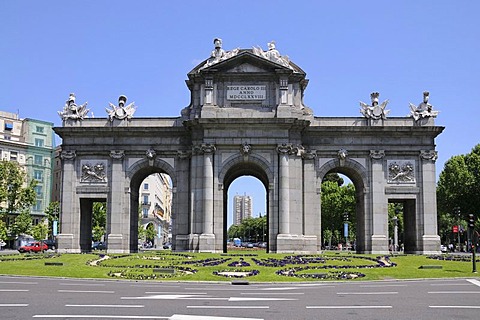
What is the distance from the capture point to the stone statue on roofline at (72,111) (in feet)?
226

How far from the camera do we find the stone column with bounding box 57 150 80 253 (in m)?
67.1

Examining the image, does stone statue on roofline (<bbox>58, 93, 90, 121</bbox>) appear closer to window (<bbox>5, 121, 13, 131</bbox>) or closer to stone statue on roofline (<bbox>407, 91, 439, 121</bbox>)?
stone statue on roofline (<bbox>407, 91, 439, 121</bbox>)

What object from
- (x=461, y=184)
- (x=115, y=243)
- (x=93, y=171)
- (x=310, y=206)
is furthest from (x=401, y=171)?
(x=93, y=171)

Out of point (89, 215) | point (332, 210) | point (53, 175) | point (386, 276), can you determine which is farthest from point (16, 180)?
point (386, 276)

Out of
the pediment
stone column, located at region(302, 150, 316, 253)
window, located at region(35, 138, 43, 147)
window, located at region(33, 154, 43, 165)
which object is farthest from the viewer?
window, located at region(35, 138, 43, 147)

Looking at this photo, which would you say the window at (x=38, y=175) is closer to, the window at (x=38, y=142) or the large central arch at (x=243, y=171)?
the window at (x=38, y=142)

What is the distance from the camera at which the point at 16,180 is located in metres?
96.4

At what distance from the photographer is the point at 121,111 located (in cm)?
6869

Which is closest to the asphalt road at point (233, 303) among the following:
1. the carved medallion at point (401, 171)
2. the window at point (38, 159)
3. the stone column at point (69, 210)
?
the carved medallion at point (401, 171)

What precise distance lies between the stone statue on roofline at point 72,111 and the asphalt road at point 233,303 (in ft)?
124

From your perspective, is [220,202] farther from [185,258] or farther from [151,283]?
[151,283]

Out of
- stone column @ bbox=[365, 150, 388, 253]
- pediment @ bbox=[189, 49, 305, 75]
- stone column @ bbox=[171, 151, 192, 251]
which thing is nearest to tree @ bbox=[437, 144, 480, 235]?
stone column @ bbox=[365, 150, 388, 253]

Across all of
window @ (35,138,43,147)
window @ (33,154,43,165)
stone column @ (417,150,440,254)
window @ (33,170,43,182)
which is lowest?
stone column @ (417,150,440,254)

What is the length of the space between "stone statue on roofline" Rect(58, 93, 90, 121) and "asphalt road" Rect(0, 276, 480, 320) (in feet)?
124
